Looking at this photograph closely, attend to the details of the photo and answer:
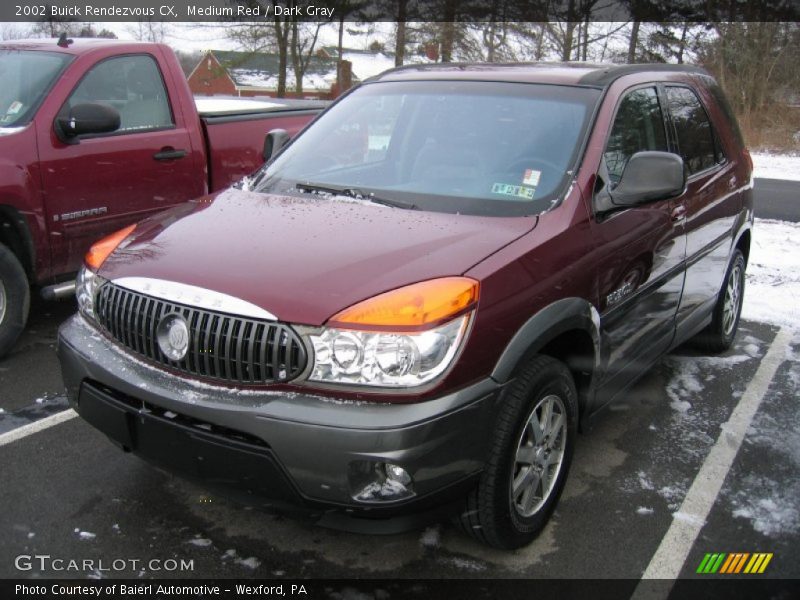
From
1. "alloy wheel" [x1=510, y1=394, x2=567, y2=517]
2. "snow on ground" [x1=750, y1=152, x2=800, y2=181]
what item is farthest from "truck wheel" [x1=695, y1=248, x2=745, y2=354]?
"snow on ground" [x1=750, y1=152, x2=800, y2=181]

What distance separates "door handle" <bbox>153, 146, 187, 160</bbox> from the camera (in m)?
5.44

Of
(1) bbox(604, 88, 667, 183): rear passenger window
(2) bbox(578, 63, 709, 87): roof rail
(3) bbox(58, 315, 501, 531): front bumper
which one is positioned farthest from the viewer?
(2) bbox(578, 63, 709, 87): roof rail

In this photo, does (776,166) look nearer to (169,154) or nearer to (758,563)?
(169,154)

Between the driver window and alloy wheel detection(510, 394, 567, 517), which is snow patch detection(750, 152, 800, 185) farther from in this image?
alloy wheel detection(510, 394, 567, 517)

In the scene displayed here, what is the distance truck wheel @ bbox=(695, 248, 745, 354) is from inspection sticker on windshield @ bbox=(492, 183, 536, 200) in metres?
2.38

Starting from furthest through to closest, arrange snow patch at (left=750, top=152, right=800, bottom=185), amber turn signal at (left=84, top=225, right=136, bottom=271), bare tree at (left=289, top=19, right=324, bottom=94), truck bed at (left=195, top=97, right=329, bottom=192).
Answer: bare tree at (left=289, top=19, right=324, bottom=94) → snow patch at (left=750, top=152, right=800, bottom=185) → truck bed at (left=195, top=97, right=329, bottom=192) → amber turn signal at (left=84, top=225, right=136, bottom=271)

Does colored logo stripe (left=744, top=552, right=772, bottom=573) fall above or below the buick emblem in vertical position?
below

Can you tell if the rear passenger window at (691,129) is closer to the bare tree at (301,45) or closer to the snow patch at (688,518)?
the snow patch at (688,518)

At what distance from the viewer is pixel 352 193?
3.38 metres

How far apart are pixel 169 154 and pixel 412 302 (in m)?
3.72

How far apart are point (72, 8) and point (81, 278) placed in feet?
39.3

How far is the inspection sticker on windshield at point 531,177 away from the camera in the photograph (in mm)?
3202

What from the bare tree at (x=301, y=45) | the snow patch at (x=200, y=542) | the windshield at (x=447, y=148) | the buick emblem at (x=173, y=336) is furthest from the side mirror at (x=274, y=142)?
the bare tree at (x=301, y=45)

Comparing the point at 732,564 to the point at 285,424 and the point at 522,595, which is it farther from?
the point at 285,424
